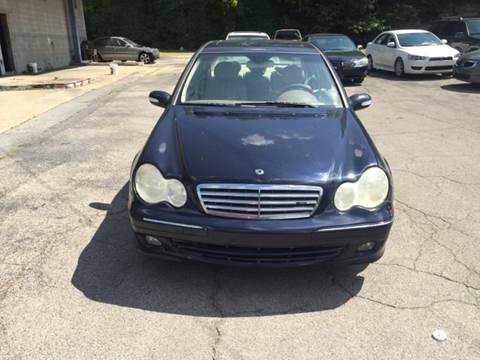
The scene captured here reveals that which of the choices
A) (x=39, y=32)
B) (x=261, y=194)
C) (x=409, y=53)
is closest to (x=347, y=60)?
(x=409, y=53)

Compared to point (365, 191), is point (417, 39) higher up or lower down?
lower down

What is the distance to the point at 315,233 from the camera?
2740 mm

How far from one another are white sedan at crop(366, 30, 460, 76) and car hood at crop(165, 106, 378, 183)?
1163cm

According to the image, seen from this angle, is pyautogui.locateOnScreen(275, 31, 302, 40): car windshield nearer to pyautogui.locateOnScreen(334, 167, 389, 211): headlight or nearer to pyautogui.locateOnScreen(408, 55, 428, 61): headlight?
pyautogui.locateOnScreen(408, 55, 428, 61): headlight

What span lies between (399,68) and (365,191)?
13.4 meters

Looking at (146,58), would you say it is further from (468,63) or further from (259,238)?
(259,238)

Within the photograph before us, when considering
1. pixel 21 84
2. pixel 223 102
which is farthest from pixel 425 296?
pixel 21 84

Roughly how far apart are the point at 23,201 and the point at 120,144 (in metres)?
2.40

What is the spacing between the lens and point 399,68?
587 inches

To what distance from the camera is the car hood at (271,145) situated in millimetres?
2902

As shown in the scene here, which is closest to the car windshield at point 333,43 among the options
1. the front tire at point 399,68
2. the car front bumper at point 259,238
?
the front tire at point 399,68

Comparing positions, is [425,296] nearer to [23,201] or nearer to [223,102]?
[223,102]

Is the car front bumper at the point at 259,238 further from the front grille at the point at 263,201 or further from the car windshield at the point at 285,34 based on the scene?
the car windshield at the point at 285,34

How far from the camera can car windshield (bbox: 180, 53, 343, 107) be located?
407 centimetres
